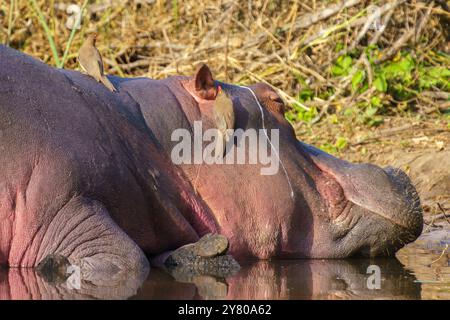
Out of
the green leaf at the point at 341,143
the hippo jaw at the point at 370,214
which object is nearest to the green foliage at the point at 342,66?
the green leaf at the point at 341,143

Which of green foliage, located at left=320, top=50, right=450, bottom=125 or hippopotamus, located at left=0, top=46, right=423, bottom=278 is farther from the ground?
green foliage, located at left=320, top=50, right=450, bottom=125

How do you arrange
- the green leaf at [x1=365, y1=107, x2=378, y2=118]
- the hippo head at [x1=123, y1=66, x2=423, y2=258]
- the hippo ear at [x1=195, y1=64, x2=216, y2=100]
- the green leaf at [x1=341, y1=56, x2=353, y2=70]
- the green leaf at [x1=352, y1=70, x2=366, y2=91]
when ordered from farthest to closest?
the green leaf at [x1=341, y1=56, x2=353, y2=70] → the green leaf at [x1=352, y1=70, x2=366, y2=91] → the green leaf at [x1=365, y1=107, x2=378, y2=118] → the hippo ear at [x1=195, y1=64, x2=216, y2=100] → the hippo head at [x1=123, y1=66, x2=423, y2=258]

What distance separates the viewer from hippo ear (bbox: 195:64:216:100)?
4.55 metres

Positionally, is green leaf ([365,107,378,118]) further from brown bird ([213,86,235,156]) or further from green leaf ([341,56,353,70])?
brown bird ([213,86,235,156])

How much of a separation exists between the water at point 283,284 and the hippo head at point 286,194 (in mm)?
109

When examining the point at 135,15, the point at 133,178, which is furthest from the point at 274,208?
the point at 135,15

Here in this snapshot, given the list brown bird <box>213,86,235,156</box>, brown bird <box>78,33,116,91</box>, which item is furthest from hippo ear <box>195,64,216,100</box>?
brown bird <box>78,33,116,91</box>

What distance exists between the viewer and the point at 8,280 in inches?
144

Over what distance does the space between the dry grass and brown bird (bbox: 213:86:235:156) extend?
3.31m

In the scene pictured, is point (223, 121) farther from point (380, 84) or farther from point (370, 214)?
point (380, 84)

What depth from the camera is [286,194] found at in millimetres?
4508

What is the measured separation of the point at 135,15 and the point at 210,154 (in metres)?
4.93

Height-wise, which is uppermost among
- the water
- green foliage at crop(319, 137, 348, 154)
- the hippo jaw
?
green foliage at crop(319, 137, 348, 154)
